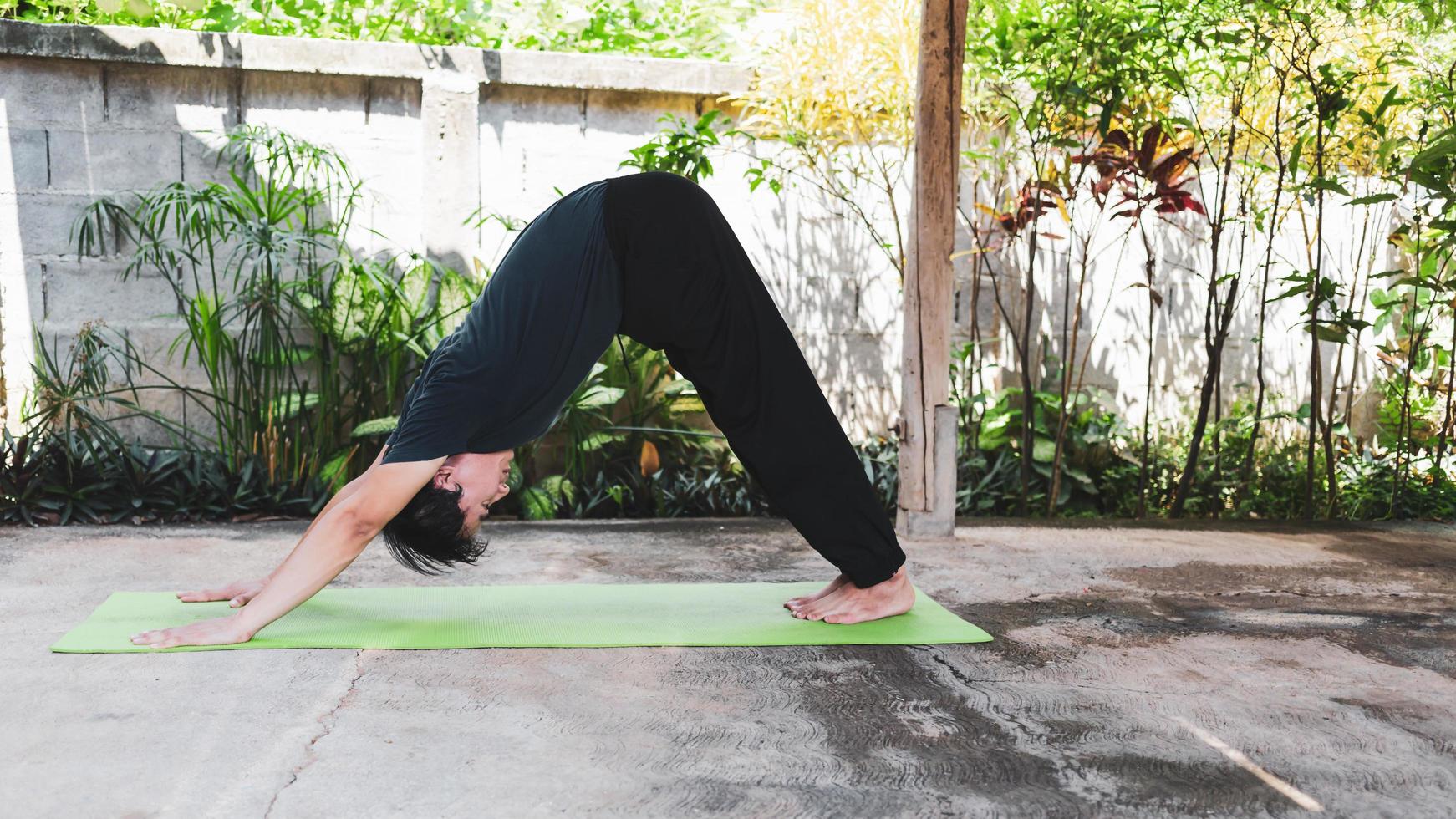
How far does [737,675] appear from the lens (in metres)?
2.26

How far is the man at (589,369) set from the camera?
2379mm

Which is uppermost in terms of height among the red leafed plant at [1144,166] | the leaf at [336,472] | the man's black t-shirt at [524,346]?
the red leafed plant at [1144,166]

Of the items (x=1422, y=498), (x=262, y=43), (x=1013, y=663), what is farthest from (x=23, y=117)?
(x=1422, y=498)

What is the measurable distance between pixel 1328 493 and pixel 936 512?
69.8 inches

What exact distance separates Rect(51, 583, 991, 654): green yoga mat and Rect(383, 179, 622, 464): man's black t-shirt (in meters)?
0.40

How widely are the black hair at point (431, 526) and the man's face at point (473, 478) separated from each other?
0.04ft

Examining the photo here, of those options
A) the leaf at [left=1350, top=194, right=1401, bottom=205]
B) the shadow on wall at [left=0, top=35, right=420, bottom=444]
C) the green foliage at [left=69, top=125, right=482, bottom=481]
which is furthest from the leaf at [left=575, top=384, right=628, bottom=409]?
the leaf at [left=1350, top=194, right=1401, bottom=205]

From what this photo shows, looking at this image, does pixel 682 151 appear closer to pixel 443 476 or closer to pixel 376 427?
pixel 376 427

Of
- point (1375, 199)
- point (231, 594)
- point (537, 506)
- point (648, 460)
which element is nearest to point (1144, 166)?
point (1375, 199)

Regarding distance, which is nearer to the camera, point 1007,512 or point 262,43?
point 262,43

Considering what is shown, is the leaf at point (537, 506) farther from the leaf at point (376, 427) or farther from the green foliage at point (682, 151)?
the green foliage at point (682, 151)

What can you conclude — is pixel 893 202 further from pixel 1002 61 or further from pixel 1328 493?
pixel 1328 493

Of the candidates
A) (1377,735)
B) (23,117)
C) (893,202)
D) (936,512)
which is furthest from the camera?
(893,202)

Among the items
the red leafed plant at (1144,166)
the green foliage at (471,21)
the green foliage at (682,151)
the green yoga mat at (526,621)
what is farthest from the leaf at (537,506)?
the red leafed plant at (1144,166)
